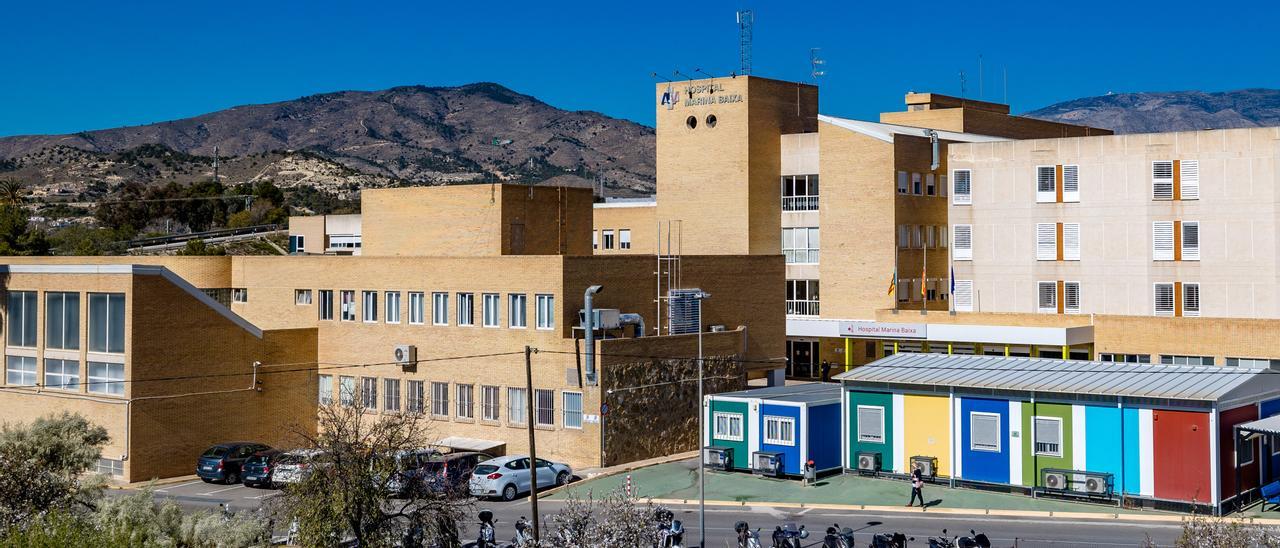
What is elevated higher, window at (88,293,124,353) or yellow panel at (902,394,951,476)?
window at (88,293,124,353)

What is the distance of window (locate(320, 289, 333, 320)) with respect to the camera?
2202 inches

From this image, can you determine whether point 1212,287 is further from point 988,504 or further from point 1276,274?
point 988,504

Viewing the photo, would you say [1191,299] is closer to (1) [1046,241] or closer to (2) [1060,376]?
(1) [1046,241]

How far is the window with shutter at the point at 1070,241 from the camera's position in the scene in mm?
62219

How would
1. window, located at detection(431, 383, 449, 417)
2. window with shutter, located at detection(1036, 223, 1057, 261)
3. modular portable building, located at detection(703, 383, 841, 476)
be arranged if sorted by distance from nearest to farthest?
1. modular portable building, located at detection(703, 383, 841, 476)
2. window, located at detection(431, 383, 449, 417)
3. window with shutter, located at detection(1036, 223, 1057, 261)

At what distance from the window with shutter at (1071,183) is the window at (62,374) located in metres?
41.6

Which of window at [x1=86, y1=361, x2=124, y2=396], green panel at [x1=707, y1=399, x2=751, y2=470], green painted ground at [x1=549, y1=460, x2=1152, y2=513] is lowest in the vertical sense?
green painted ground at [x1=549, y1=460, x2=1152, y2=513]

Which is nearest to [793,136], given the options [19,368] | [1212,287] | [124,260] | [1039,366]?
[1212,287]

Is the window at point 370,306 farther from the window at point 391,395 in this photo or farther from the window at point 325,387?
the window at point 325,387

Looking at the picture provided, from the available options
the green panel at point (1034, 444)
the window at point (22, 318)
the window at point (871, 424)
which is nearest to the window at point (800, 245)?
the window at point (871, 424)

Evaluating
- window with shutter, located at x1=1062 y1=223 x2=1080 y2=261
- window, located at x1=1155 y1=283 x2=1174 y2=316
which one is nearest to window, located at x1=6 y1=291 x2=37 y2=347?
window with shutter, located at x1=1062 y1=223 x2=1080 y2=261

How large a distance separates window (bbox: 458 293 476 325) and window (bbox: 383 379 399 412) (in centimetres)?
417

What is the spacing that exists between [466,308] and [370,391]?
6.06 meters

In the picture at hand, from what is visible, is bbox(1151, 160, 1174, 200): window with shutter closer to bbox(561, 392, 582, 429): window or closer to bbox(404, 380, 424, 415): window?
bbox(561, 392, 582, 429): window
